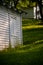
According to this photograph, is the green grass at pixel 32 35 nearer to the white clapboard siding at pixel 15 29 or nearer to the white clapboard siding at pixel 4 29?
the white clapboard siding at pixel 15 29

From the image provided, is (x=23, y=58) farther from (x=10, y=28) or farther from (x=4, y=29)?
(x=10, y=28)

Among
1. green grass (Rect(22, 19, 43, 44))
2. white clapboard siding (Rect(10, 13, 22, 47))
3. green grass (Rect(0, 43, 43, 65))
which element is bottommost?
green grass (Rect(0, 43, 43, 65))

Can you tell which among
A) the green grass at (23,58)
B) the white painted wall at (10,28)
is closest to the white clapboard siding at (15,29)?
the white painted wall at (10,28)

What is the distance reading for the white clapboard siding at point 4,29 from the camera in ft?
71.2

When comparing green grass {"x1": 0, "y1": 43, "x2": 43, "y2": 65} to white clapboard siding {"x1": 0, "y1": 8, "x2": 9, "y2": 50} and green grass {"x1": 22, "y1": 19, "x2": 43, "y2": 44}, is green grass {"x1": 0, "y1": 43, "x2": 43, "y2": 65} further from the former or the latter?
green grass {"x1": 22, "y1": 19, "x2": 43, "y2": 44}

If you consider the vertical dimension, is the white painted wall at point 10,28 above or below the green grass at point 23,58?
above

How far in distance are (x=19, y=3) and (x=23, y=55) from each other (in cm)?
3087

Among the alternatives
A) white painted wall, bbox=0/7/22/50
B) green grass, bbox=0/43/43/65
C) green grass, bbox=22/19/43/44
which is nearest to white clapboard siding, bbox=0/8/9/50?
white painted wall, bbox=0/7/22/50

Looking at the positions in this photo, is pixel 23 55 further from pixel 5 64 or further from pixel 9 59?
pixel 5 64

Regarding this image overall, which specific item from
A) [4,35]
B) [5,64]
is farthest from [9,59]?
[4,35]

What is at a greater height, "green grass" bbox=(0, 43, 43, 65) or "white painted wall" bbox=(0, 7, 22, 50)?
"white painted wall" bbox=(0, 7, 22, 50)

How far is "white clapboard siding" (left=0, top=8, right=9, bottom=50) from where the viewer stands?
21.7 m

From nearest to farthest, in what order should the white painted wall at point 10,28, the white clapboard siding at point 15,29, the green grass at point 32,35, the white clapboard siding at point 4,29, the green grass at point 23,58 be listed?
the green grass at point 23,58, the white clapboard siding at point 4,29, the white painted wall at point 10,28, the white clapboard siding at point 15,29, the green grass at point 32,35

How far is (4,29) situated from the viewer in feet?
72.2
